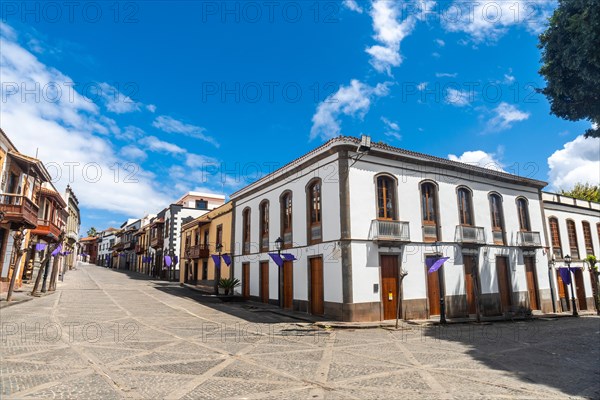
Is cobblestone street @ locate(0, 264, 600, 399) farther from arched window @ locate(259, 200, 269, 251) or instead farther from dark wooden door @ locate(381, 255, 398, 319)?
arched window @ locate(259, 200, 269, 251)

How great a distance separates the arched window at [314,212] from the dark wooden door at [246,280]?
23.9 ft

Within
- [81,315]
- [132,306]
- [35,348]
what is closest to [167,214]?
[132,306]

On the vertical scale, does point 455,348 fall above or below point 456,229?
below

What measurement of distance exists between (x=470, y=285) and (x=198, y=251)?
829 inches

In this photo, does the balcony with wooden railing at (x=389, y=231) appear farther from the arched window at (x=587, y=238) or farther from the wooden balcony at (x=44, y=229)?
the wooden balcony at (x=44, y=229)

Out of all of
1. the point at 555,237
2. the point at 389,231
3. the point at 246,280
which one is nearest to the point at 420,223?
the point at 389,231

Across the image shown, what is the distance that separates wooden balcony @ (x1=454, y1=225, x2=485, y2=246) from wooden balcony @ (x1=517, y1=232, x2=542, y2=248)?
345 cm

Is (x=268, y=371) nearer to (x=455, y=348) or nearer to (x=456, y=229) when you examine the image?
(x=455, y=348)

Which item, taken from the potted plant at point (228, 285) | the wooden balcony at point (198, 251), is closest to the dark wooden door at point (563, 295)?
the potted plant at point (228, 285)

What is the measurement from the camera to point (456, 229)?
18.4 metres

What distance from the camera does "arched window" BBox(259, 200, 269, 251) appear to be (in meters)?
21.4

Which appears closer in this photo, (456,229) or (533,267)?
(456,229)

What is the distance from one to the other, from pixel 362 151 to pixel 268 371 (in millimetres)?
Result: 10433

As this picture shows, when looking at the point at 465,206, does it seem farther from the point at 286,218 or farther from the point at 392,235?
the point at 286,218
